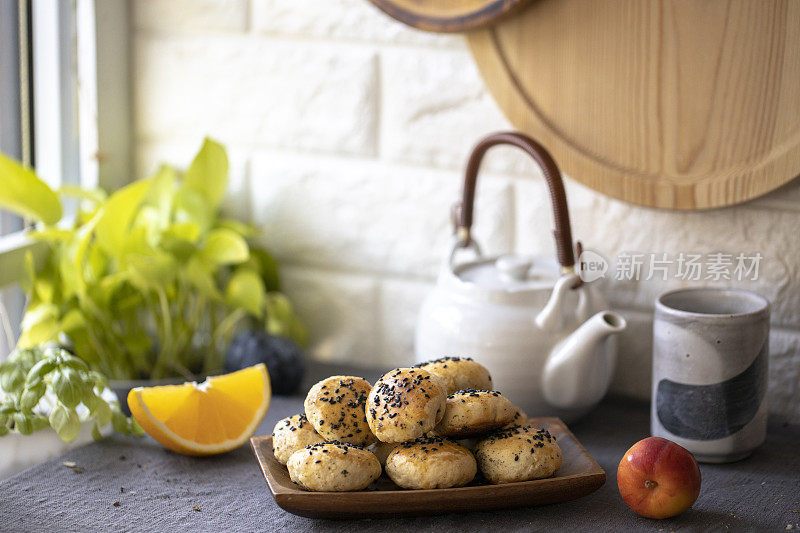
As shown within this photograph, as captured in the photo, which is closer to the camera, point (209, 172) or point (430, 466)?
point (430, 466)

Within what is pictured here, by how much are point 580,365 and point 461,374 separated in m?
0.14

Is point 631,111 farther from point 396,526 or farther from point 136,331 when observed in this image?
point 136,331

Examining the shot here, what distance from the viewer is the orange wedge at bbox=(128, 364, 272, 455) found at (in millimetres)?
773

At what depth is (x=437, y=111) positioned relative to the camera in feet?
3.32

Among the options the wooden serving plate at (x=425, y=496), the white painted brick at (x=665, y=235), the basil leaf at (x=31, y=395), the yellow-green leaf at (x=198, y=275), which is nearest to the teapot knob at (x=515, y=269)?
the white painted brick at (x=665, y=235)

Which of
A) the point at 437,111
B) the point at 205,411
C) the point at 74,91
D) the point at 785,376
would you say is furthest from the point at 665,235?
the point at 74,91

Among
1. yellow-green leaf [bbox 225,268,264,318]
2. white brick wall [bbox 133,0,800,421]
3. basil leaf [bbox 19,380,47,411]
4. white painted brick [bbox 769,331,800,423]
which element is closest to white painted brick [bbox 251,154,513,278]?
white brick wall [bbox 133,0,800,421]

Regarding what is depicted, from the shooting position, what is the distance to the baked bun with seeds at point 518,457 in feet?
2.24

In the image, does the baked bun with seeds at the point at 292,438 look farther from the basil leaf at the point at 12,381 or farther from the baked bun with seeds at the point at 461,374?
the basil leaf at the point at 12,381

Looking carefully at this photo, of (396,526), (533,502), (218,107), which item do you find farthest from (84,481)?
(218,107)

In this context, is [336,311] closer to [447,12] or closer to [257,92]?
[257,92]

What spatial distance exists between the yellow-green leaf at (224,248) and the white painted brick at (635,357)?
43 centimetres

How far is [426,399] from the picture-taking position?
67 centimetres

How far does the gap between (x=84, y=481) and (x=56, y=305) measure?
0.32 metres
